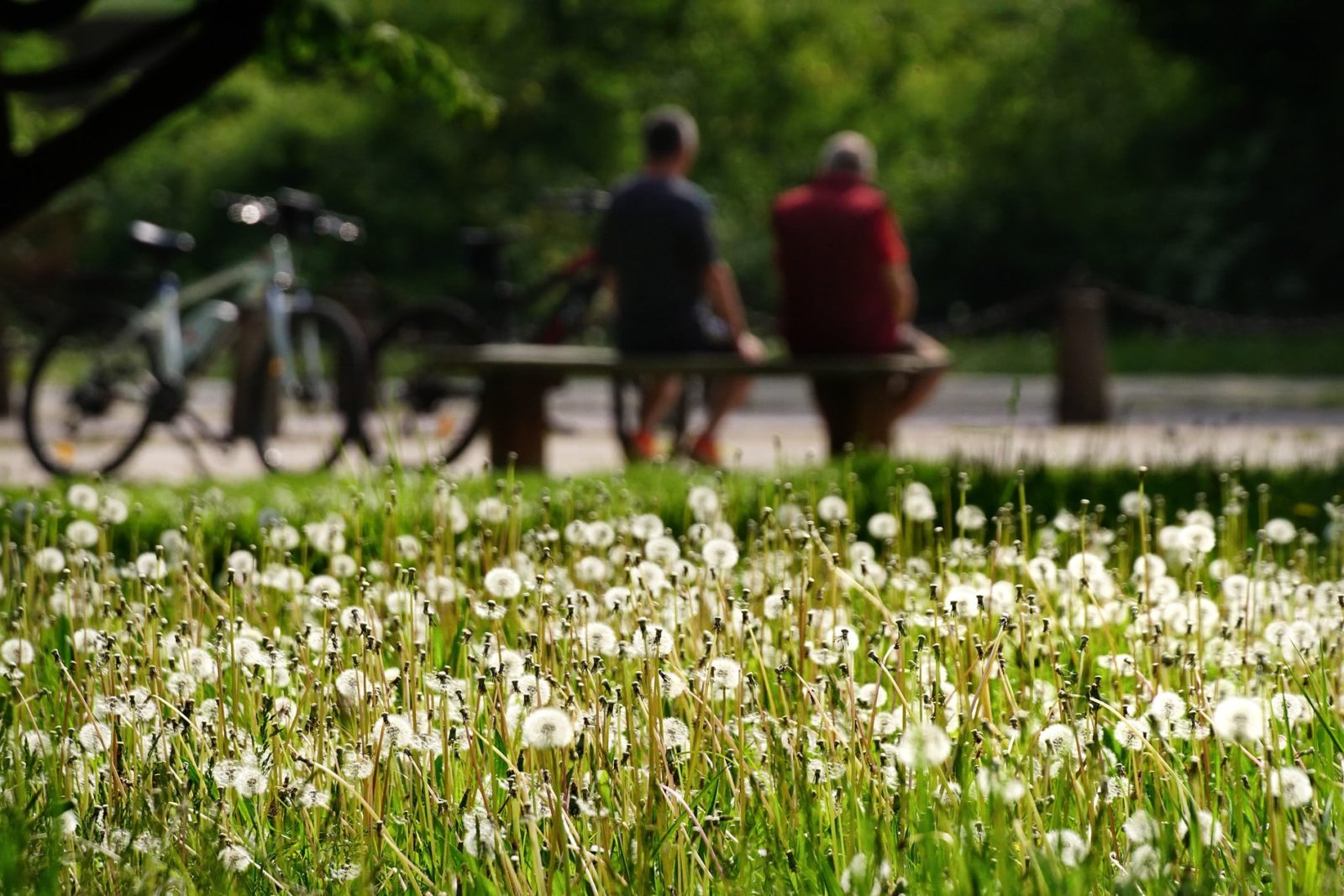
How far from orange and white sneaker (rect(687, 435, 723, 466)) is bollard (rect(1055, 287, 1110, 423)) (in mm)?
5750

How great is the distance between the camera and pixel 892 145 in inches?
1182

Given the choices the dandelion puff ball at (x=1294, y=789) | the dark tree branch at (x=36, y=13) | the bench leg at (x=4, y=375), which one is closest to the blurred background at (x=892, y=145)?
the bench leg at (x=4, y=375)

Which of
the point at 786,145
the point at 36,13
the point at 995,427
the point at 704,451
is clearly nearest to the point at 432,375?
the point at 704,451

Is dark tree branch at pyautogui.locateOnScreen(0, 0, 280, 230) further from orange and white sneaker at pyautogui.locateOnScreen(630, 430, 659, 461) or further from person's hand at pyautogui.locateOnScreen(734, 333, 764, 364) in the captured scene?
orange and white sneaker at pyautogui.locateOnScreen(630, 430, 659, 461)

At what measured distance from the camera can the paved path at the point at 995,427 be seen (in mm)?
10078

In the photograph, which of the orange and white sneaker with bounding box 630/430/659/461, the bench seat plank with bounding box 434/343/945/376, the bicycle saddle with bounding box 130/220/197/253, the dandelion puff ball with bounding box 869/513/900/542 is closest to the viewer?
the dandelion puff ball with bounding box 869/513/900/542

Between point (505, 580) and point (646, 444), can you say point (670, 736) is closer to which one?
point (505, 580)

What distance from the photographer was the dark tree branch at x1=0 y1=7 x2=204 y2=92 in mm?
7055

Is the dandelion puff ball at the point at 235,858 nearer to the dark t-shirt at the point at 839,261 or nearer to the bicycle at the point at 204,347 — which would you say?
the dark t-shirt at the point at 839,261

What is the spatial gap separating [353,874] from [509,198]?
25306 millimetres

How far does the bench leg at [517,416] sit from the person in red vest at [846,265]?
4.00ft

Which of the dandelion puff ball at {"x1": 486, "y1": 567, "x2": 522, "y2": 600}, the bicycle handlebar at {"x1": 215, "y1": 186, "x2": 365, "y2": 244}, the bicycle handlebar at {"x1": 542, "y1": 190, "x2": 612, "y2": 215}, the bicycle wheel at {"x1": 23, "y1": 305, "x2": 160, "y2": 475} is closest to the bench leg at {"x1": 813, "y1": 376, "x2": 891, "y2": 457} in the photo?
the bicycle handlebar at {"x1": 542, "y1": 190, "x2": 612, "y2": 215}

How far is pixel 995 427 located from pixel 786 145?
826 inches

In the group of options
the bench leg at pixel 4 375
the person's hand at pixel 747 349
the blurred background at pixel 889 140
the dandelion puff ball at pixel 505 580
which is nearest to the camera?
the dandelion puff ball at pixel 505 580
